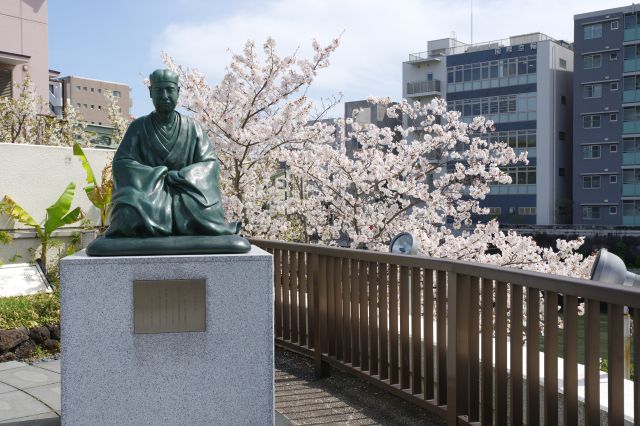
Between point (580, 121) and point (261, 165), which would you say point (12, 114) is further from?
point (580, 121)

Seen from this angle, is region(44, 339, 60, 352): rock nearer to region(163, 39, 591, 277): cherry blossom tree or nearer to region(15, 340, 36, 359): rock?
region(15, 340, 36, 359): rock

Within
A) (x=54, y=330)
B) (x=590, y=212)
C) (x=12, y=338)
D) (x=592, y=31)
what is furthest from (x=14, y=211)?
(x=592, y=31)

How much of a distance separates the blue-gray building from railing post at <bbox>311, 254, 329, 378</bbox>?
137 ft

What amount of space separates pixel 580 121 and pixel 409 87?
14.5 meters

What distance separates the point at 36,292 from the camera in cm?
826

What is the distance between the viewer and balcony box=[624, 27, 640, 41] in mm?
41094

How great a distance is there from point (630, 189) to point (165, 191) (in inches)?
1713

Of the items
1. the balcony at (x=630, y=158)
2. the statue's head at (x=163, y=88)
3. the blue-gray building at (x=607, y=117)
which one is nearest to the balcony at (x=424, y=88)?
the blue-gray building at (x=607, y=117)

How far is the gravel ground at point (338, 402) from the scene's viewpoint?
4645mm

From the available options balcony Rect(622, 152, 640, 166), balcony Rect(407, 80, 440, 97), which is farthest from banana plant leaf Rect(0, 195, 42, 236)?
balcony Rect(407, 80, 440, 97)

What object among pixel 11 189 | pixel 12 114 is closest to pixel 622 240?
pixel 12 114

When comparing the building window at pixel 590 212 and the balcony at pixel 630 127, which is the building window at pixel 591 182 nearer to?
the building window at pixel 590 212

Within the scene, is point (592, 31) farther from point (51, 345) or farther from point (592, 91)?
point (51, 345)

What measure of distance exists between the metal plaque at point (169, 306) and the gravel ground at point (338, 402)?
122 cm
